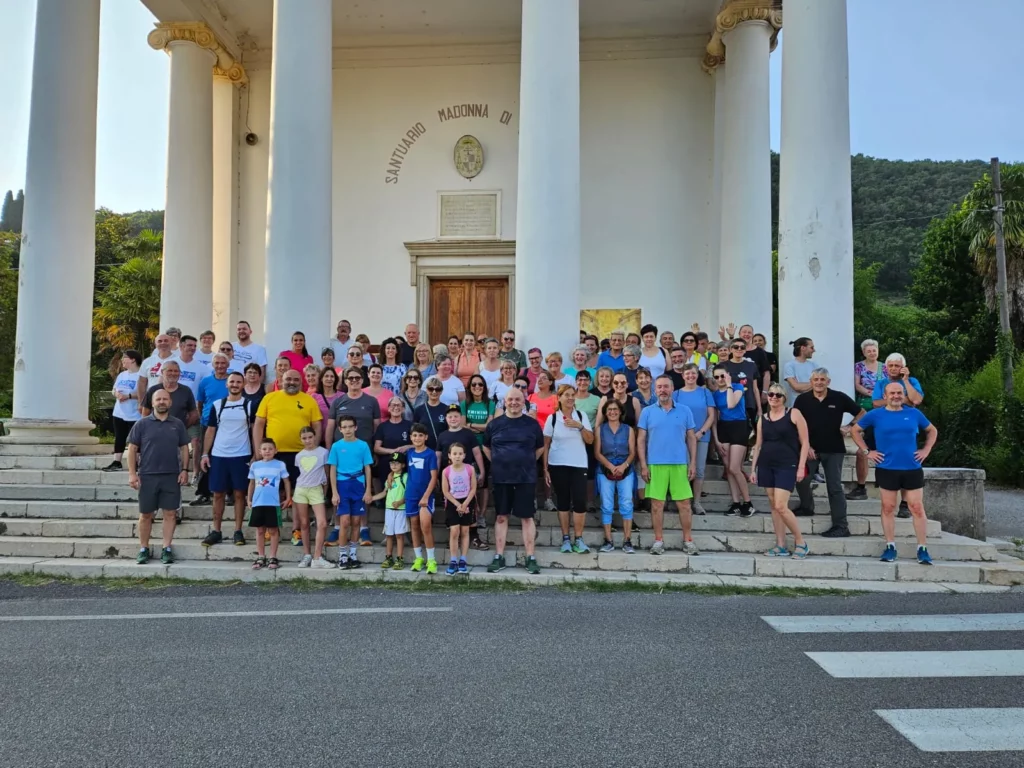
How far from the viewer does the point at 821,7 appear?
9.18 metres

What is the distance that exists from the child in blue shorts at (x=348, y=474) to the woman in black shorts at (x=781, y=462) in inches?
162

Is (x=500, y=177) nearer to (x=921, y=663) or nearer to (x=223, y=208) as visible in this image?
(x=223, y=208)

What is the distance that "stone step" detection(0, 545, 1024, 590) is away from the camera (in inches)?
264

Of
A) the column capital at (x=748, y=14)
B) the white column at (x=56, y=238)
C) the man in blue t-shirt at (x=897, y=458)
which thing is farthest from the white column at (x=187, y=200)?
the man in blue t-shirt at (x=897, y=458)

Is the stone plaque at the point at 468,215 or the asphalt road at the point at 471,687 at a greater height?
the stone plaque at the point at 468,215

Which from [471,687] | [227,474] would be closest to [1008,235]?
Result: [227,474]

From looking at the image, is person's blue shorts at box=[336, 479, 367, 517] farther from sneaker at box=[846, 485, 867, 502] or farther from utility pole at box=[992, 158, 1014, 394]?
utility pole at box=[992, 158, 1014, 394]

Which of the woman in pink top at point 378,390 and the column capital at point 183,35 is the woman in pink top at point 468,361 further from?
the column capital at point 183,35

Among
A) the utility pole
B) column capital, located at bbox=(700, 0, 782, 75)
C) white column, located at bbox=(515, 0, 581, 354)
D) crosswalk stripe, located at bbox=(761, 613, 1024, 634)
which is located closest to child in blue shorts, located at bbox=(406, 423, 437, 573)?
white column, located at bbox=(515, 0, 581, 354)

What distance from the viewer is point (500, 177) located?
1477 centimetres

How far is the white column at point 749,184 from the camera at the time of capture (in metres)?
12.8

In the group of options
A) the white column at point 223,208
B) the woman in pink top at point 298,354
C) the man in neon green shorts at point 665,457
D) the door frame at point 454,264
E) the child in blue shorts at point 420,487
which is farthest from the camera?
the white column at point 223,208

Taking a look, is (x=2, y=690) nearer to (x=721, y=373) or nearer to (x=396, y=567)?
(x=396, y=567)

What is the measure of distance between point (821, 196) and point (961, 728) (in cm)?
724
